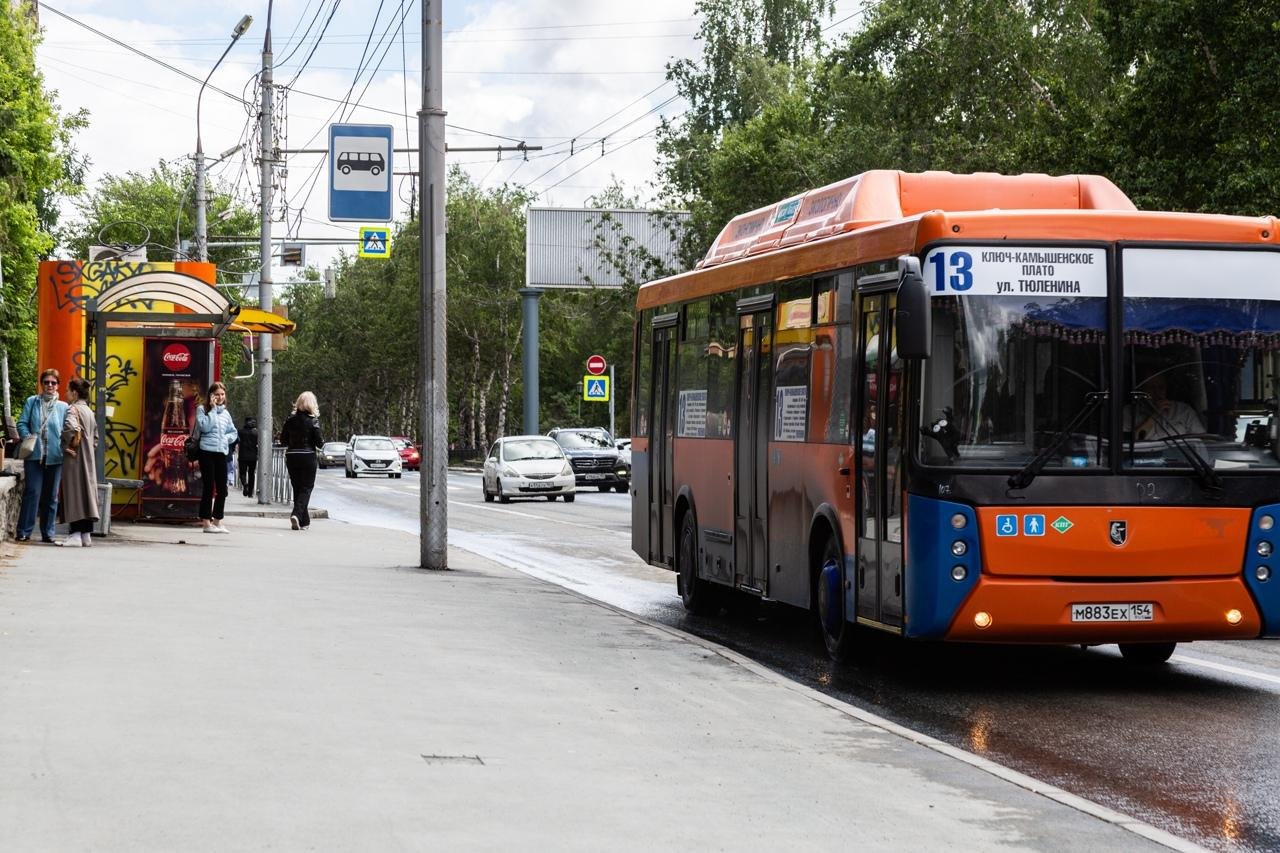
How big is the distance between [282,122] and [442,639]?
25444mm

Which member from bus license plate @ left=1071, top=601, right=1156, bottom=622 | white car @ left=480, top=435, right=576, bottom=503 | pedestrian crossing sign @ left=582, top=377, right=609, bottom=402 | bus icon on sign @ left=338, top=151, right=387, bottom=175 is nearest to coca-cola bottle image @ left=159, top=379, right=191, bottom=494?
bus icon on sign @ left=338, top=151, right=387, bottom=175

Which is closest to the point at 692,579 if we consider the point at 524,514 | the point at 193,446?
the point at 193,446

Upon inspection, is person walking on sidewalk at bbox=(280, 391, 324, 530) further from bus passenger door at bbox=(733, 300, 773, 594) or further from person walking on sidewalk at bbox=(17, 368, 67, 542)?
bus passenger door at bbox=(733, 300, 773, 594)

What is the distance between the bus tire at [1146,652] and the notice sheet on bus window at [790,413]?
8.37ft

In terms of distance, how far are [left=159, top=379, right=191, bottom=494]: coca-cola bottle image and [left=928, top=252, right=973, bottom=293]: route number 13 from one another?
16.1 metres

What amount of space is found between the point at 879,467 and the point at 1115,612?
1597 millimetres

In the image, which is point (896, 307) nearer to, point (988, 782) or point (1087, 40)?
point (988, 782)

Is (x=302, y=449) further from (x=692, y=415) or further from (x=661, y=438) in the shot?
(x=692, y=415)

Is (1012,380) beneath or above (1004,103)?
beneath

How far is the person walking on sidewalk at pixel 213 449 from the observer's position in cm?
2341

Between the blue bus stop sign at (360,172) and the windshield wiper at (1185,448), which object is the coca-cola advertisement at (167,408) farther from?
the windshield wiper at (1185,448)

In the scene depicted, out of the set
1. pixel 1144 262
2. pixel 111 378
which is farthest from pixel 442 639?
pixel 111 378

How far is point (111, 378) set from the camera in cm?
2536

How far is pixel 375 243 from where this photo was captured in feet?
125
